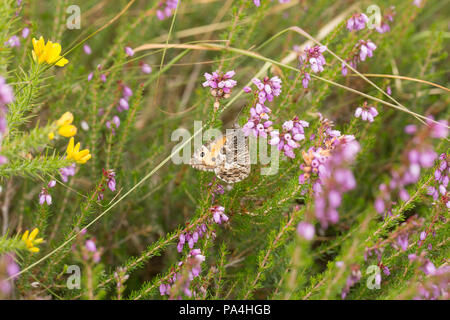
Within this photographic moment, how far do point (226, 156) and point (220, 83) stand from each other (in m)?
0.46

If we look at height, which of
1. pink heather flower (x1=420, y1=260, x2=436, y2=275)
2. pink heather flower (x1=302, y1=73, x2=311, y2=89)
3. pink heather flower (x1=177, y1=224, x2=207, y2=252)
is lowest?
pink heather flower (x1=420, y1=260, x2=436, y2=275)

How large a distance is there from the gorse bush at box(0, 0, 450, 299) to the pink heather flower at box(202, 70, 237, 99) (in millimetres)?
14

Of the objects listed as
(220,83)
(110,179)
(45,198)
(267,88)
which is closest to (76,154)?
(110,179)

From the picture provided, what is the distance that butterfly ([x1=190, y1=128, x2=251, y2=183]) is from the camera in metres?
2.50

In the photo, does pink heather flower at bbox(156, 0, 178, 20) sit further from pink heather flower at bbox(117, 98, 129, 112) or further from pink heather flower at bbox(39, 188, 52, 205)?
pink heather flower at bbox(39, 188, 52, 205)

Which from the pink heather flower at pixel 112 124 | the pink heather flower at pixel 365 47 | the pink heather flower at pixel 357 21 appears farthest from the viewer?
the pink heather flower at pixel 112 124

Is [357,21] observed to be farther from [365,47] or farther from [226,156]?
[226,156]

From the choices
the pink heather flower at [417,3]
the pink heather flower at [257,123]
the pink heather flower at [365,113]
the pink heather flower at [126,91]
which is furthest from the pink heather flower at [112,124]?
the pink heather flower at [417,3]

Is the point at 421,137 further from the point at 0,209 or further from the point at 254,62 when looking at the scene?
the point at 0,209

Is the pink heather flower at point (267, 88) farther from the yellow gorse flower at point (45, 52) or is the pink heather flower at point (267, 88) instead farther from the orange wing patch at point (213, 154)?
the yellow gorse flower at point (45, 52)

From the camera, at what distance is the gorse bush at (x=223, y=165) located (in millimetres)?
2053

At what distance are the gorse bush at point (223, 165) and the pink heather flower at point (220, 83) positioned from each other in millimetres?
14

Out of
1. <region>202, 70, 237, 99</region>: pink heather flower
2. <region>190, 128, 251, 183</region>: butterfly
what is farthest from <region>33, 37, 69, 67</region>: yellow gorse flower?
<region>190, 128, 251, 183</region>: butterfly
